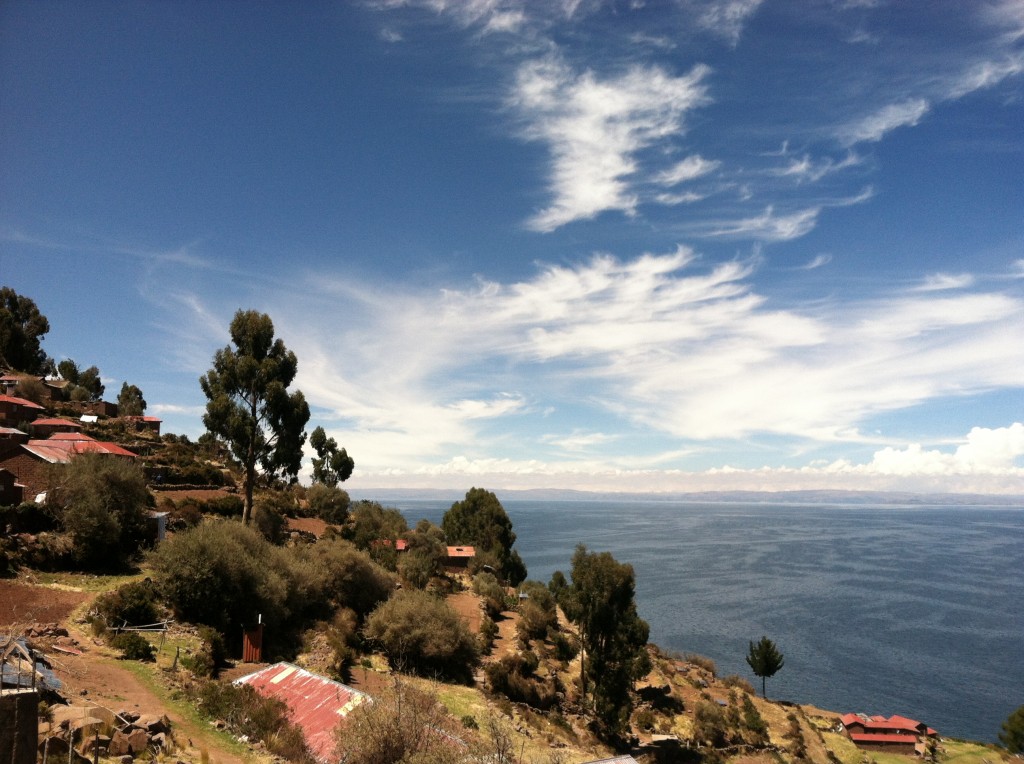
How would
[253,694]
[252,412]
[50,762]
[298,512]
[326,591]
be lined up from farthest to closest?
1. [298,512]
2. [252,412]
3. [326,591]
4. [253,694]
5. [50,762]

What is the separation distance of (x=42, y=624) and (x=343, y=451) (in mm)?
44615

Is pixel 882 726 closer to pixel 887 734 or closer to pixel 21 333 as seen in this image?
pixel 887 734

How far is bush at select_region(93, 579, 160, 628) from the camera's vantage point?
18.2 m

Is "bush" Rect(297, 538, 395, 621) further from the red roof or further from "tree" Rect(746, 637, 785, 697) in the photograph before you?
"tree" Rect(746, 637, 785, 697)

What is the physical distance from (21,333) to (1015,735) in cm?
10014

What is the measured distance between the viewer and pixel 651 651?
48.6m

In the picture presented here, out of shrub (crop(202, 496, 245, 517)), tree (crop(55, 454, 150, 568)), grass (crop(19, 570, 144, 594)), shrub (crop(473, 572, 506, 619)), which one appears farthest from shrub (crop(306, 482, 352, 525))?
grass (crop(19, 570, 144, 594))

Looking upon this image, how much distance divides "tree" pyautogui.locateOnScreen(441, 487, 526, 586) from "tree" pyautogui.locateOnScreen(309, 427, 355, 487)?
15.7 m

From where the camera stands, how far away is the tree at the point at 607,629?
29.4m

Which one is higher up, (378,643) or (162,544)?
(162,544)

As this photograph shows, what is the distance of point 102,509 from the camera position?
23453 mm

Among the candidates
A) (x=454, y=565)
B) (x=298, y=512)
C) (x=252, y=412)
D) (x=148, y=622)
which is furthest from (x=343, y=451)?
(x=148, y=622)

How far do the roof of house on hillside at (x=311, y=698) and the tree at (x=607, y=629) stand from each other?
17.6 meters

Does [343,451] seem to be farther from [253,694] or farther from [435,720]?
[435,720]
